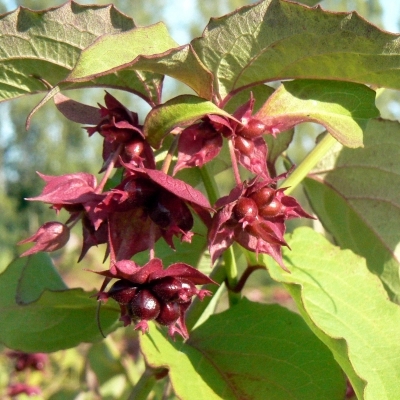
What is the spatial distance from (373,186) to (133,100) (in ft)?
57.9

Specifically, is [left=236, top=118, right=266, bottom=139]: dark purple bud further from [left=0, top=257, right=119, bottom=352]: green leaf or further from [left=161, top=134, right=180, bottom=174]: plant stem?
[left=0, top=257, right=119, bottom=352]: green leaf

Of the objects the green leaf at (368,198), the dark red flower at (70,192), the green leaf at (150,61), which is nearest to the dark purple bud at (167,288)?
the dark red flower at (70,192)

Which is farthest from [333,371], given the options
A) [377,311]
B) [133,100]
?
[133,100]

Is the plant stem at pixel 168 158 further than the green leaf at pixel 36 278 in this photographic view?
No

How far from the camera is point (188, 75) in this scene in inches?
28.3

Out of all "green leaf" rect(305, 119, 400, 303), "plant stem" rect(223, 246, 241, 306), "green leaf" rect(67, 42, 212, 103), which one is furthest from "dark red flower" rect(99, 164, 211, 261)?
"green leaf" rect(305, 119, 400, 303)

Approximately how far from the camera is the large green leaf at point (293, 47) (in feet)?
2.27

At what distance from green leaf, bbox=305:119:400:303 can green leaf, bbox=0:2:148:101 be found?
1.77 ft

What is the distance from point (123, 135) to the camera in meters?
0.73

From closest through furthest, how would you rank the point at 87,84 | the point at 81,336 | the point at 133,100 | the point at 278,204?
the point at 278,204 < the point at 87,84 < the point at 81,336 < the point at 133,100

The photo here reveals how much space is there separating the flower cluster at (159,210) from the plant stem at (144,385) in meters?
0.22

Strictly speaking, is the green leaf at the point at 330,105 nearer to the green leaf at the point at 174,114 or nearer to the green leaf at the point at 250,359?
the green leaf at the point at 174,114

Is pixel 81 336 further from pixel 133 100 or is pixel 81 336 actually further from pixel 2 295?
pixel 133 100

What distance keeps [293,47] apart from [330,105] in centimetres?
10
